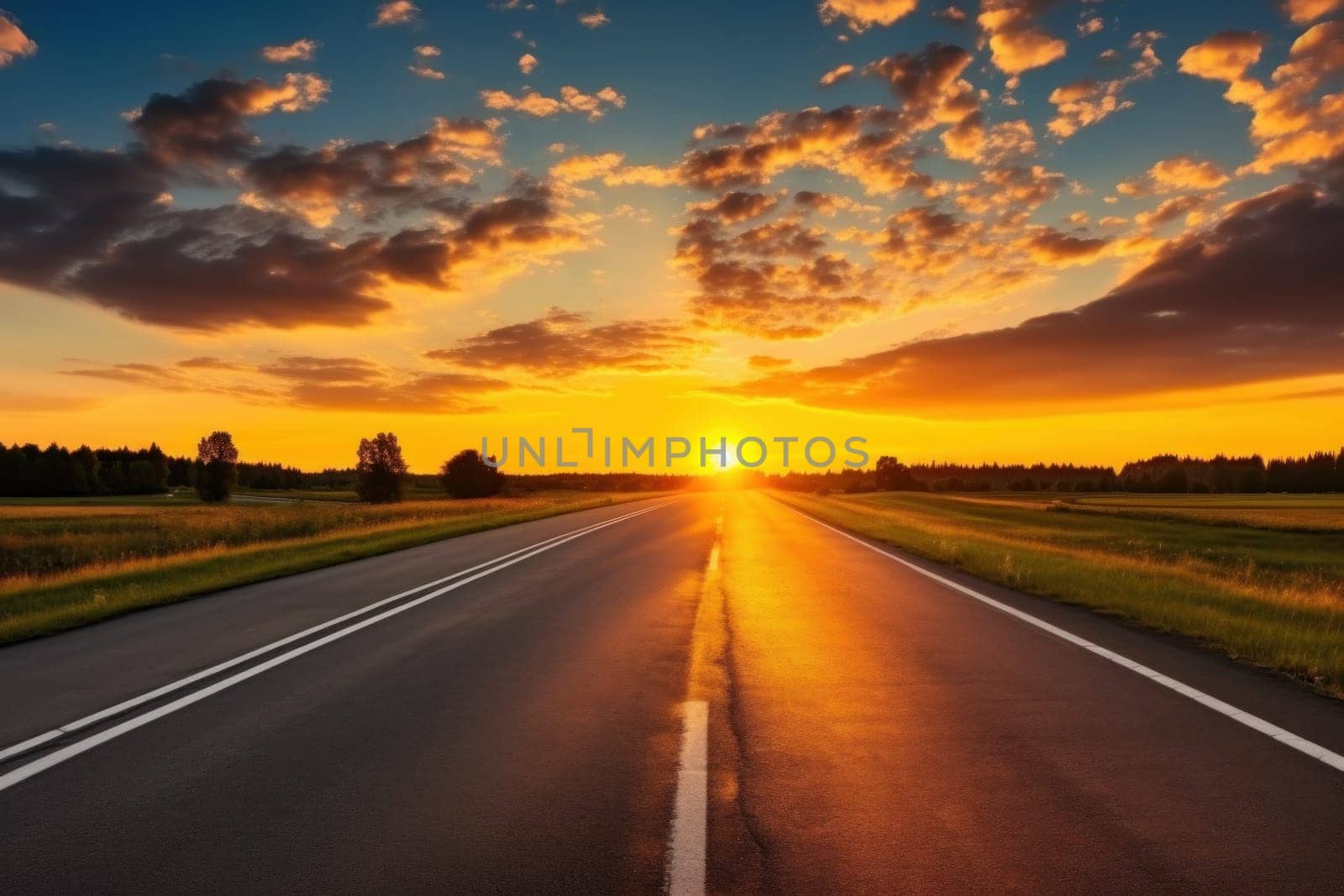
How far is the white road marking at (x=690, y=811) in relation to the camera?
11.7 feet

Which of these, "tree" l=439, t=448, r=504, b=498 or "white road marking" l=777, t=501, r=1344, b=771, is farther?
"tree" l=439, t=448, r=504, b=498

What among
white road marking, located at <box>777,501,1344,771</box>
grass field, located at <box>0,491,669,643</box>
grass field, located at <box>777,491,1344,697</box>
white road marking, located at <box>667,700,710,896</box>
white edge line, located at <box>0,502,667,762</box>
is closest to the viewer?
white road marking, located at <box>667,700,710,896</box>

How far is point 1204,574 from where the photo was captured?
19125mm

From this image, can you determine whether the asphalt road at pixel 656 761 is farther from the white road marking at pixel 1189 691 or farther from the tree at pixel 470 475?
the tree at pixel 470 475

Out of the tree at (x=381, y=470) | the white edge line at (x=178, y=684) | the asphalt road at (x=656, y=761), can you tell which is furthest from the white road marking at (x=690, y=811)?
the tree at (x=381, y=470)

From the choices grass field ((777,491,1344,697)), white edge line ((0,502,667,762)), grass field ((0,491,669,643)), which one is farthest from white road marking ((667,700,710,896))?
grass field ((0,491,669,643))

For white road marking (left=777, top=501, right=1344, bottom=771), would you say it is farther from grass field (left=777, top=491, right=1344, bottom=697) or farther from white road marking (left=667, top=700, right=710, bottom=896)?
white road marking (left=667, top=700, right=710, bottom=896)

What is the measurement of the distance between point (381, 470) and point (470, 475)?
13161 mm

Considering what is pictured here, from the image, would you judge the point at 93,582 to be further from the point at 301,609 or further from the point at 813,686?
the point at 813,686

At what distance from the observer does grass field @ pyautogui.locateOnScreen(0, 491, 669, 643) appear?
12.8 m

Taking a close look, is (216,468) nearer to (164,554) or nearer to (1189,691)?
(164,554)

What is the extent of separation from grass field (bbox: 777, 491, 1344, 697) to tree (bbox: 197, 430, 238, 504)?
9144 centimetres

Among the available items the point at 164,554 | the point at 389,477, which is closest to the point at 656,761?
the point at 164,554

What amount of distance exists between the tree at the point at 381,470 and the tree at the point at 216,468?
1783 centimetres
